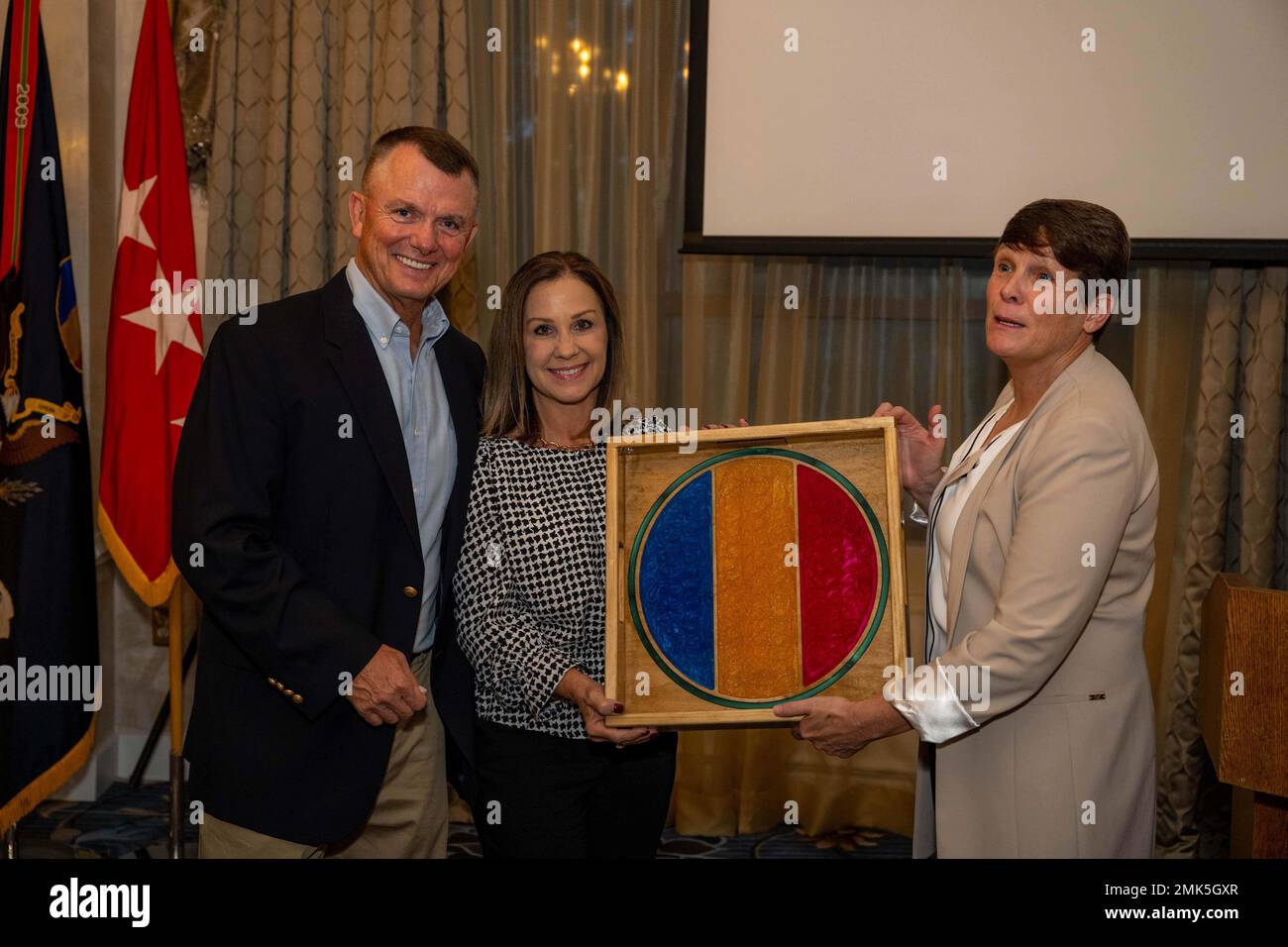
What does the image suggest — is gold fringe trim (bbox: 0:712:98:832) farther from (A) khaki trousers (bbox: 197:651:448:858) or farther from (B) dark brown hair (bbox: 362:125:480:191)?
(B) dark brown hair (bbox: 362:125:480:191)

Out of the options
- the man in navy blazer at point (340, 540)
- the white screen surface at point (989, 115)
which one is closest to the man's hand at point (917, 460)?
the man in navy blazer at point (340, 540)

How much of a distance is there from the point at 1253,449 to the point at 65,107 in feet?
14.1

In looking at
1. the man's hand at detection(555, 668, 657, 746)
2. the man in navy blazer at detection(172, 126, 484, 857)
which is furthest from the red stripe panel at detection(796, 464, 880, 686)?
the man in navy blazer at detection(172, 126, 484, 857)

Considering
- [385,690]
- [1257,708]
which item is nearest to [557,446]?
[385,690]

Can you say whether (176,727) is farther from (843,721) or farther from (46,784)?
(843,721)

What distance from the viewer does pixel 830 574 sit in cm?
207

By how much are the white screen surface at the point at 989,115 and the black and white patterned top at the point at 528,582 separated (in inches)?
69.5

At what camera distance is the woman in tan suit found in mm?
1853

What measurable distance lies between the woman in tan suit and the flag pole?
8.17ft

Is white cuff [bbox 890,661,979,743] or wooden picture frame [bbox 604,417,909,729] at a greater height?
wooden picture frame [bbox 604,417,909,729]

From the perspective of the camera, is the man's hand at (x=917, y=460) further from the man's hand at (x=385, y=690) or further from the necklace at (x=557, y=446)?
the man's hand at (x=385, y=690)

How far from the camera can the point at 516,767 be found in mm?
2133
